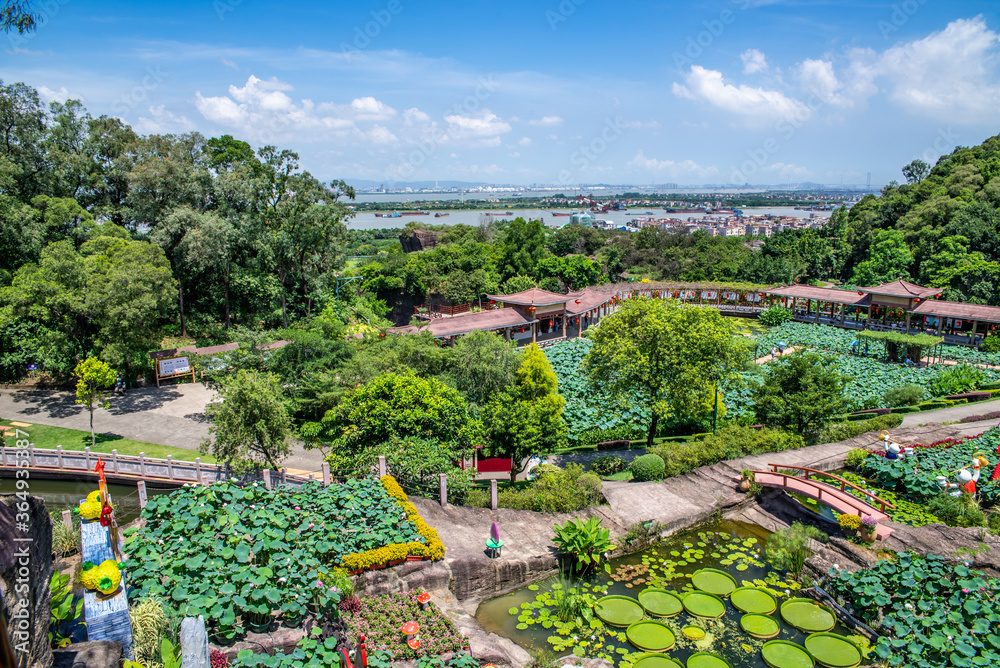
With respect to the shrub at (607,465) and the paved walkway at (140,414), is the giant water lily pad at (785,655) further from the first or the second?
the paved walkway at (140,414)

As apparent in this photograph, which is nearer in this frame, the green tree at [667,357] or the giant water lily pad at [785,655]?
the giant water lily pad at [785,655]

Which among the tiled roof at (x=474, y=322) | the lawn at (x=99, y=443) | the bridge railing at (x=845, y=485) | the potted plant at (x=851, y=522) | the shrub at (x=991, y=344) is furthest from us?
the shrub at (x=991, y=344)

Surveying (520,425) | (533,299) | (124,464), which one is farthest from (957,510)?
(533,299)

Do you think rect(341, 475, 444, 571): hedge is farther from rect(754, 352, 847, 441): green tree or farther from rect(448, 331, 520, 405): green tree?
rect(754, 352, 847, 441): green tree

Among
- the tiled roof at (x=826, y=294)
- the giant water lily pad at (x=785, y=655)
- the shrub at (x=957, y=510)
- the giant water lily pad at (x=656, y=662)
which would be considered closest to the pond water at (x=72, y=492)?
the giant water lily pad at (x=656, y=662)

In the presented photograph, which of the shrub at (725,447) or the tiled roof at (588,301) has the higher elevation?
the tiled roof at (588,301)

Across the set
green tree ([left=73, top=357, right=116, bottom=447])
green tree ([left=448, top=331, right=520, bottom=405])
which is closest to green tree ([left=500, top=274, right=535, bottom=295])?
green tree ([left=448, top=331, right=520, bottom=405])

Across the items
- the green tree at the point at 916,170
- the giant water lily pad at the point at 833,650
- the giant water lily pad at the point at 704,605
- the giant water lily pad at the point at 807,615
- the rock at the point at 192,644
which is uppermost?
the green tree at the point at 916,170
